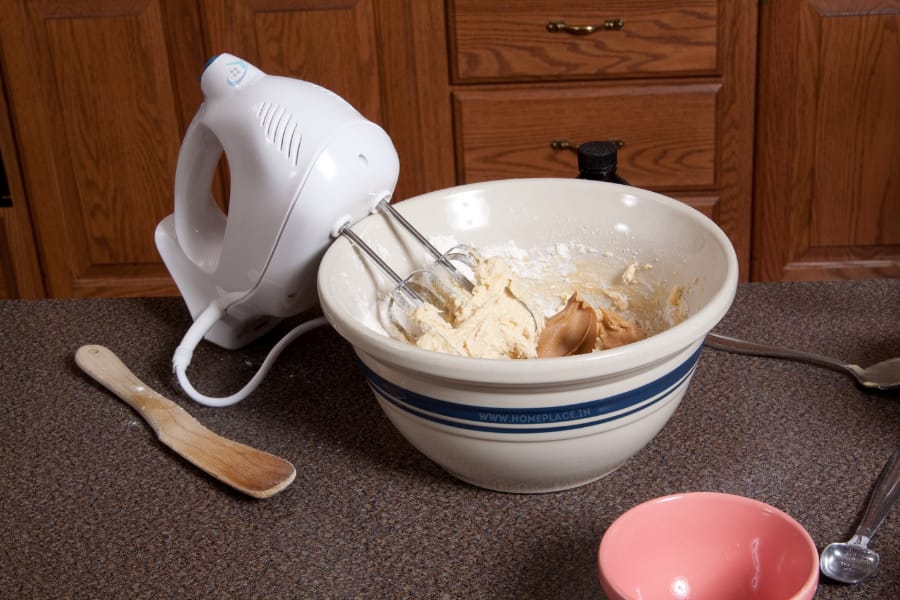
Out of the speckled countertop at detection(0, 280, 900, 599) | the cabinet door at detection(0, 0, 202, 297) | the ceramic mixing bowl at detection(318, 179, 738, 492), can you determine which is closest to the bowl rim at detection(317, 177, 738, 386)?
the ceramic mixing bowl at detection(318, 179, 738, 492)

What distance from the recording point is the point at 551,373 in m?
0.55

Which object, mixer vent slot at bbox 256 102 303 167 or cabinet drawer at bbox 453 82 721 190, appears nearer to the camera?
mixer vent slot at bbox 256 102 303 167

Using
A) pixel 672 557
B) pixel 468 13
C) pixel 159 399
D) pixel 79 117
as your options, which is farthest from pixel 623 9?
pixel 672 557

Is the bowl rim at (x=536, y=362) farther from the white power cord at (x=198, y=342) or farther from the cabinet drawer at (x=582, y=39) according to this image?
the cabinet drawer at (x=582, y=39)

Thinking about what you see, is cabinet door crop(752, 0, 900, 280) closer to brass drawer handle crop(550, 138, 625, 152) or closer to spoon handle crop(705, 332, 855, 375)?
brass drawer handle crop(550, 138, 625, 152)

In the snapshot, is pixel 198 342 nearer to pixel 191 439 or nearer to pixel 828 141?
pixel 191 439

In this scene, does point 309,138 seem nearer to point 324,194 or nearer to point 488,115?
point 324,194

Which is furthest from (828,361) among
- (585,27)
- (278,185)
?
(585,27)

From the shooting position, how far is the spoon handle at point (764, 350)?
0.75 m

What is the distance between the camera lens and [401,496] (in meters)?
0.64

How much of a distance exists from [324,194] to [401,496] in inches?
9.3

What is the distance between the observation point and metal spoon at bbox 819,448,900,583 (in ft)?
1.78

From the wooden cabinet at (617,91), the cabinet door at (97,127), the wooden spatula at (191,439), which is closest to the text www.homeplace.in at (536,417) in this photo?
the wooden spatula at (191,439)

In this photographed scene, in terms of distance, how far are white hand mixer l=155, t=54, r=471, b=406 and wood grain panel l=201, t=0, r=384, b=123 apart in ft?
3.20
